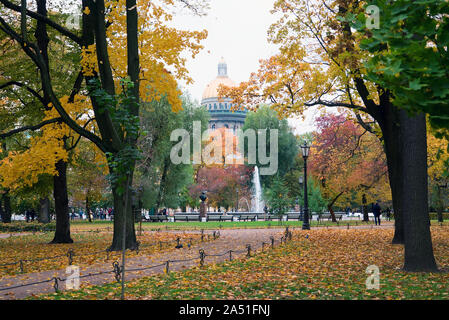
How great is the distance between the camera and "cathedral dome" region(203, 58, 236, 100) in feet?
497

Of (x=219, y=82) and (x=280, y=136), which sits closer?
(x=280, y=136)

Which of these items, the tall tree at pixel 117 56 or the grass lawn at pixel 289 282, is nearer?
the grass lawn at pixel 289 282

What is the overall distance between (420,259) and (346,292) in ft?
10.5

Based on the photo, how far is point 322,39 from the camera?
688 inches

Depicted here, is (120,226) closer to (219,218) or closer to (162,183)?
(219,218)

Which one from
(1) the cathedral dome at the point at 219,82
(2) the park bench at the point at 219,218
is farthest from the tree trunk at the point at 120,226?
(1) the cathedral dome at the point at 219,82

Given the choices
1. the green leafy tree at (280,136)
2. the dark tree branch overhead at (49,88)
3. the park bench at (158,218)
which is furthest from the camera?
the green leafy tree at (280,136)

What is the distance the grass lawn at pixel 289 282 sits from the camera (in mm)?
7855

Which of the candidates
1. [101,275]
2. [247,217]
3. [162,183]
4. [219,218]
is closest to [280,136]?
[247,217]

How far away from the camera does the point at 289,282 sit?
9125 millimetres

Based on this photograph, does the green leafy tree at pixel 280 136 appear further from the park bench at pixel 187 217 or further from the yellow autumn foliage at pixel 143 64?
the yellow autumn foliage at pixel 143 64

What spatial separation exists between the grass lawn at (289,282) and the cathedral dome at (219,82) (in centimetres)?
13390

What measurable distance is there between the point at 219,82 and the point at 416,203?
150897 millimetres
